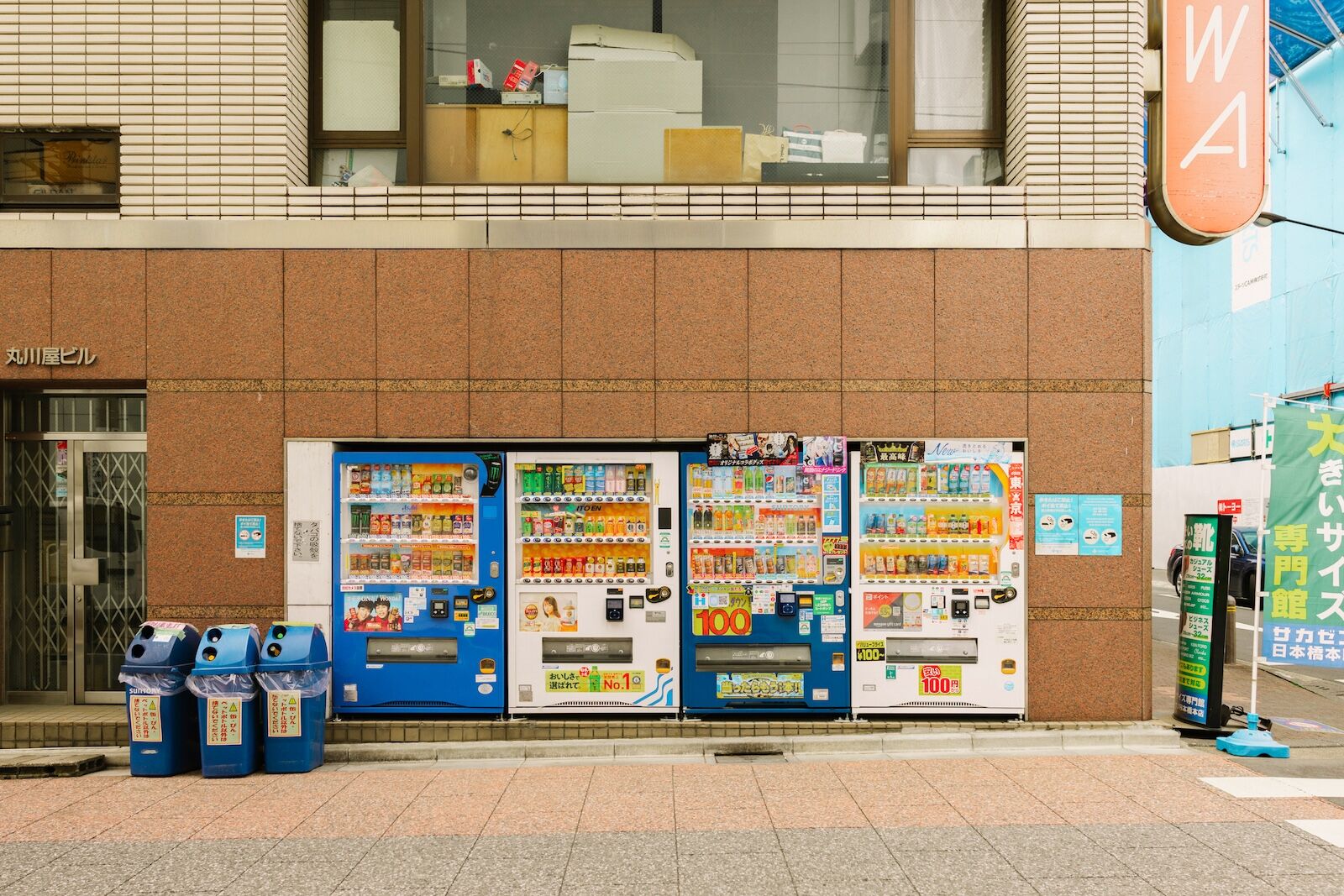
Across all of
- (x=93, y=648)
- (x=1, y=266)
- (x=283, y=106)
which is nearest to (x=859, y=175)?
(x=283, y=106)

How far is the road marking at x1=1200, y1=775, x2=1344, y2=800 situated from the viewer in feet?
22.7

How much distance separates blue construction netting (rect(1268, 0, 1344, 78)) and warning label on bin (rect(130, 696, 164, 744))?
27.8 meters

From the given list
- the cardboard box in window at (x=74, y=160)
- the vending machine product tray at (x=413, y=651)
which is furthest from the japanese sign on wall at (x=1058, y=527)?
the cardboard box in window at (x=74, y=160)

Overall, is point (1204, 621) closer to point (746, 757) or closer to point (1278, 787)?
point (1278, 787)

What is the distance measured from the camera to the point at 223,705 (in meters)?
7.62

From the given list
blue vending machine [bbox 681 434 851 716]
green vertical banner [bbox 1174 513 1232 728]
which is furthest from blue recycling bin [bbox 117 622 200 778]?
green vertical banner [bbox 1174 513 1232 728]

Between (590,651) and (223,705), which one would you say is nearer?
(223,705)

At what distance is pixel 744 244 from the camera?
29.0 feet

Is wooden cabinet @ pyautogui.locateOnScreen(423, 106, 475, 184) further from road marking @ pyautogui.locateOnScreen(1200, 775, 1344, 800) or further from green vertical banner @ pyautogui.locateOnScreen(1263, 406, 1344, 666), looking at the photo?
road marking @ pyautogui.locateOnScreen(1200, 775, 1344, 800)

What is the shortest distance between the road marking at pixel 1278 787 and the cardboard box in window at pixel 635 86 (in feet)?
24.3

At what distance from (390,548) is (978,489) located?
5.41m

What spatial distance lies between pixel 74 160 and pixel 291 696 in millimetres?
5658

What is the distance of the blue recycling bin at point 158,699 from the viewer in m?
7.63

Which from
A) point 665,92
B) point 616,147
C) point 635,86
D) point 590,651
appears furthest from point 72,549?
point 665,92
